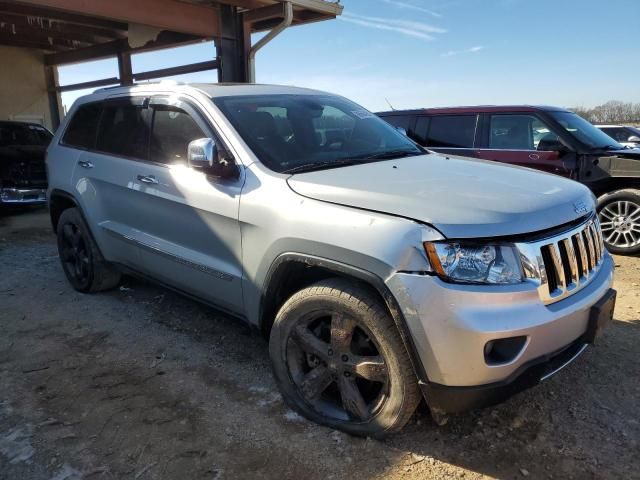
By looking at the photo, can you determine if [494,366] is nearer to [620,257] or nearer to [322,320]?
[322,320]

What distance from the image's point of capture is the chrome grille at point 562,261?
86.8 inches

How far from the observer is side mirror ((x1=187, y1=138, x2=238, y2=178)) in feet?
9.36

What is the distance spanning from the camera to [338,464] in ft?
7.93

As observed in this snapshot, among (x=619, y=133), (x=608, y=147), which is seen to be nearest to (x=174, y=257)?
(x=608, y=147)

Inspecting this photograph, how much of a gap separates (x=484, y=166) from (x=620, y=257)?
3884 mm

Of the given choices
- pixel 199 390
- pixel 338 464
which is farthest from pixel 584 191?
pixel 199 390

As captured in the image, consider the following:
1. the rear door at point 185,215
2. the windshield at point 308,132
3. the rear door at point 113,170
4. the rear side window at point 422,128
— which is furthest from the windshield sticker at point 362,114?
the rear side window at point 422,128

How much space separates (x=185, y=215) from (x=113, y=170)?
1.07 metres

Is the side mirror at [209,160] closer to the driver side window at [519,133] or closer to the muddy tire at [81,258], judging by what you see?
the muddy tire at [81,258]

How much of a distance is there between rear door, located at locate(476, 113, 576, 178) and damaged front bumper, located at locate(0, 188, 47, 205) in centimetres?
737

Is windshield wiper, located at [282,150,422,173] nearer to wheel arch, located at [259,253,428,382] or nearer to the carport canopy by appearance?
wheel arch, located at [259,253,428,382]

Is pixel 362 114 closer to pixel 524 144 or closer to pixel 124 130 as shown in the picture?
pixel 124 130

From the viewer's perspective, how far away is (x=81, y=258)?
15.3 ft

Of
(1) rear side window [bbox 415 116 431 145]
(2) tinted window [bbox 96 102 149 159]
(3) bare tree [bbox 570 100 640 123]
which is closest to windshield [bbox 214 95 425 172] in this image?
(2) tinted window [bbox 96 102 149 159]
